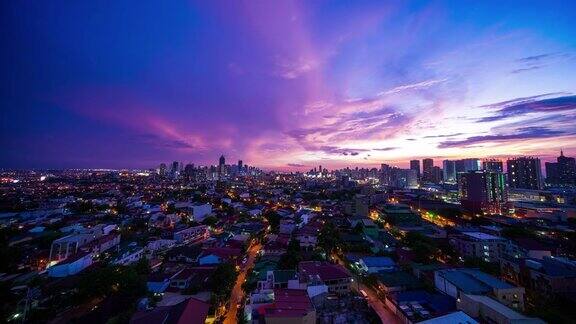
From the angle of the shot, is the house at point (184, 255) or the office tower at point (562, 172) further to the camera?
the office tower at point (562, 172)

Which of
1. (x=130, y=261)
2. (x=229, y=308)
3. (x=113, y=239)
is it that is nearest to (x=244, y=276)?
(x=229, y=308)

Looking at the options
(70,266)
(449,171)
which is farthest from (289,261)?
(449,171)

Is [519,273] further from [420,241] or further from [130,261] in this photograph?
[130,261]

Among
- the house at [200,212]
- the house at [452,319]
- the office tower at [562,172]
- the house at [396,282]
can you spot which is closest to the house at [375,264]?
the house at [396,282]

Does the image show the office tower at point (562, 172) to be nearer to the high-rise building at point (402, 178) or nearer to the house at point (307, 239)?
the high-rise building at point (402, 178)

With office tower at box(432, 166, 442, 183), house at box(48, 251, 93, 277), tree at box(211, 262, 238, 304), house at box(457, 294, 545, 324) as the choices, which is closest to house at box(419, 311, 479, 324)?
house at box(457, 294, 545, 324)

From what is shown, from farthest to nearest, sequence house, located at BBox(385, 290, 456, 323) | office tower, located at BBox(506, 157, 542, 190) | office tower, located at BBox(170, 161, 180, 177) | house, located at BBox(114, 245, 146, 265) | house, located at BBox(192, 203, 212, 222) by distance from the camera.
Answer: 1. office tower, located at BBox(170, 161, 180, 177)
2. office tower, located at BBox(506, 157, 542, 190)
3. house, located at BBox(192, 203, 212, 222)
4. house, located at BBox(114, 245, 146, 265)
5. house, located at BBox(385, 290, 456, 323)

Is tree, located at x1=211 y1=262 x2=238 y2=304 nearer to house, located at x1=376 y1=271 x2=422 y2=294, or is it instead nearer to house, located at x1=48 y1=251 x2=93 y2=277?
house, located at x1=376 y1=271 x2=422 y2=294
